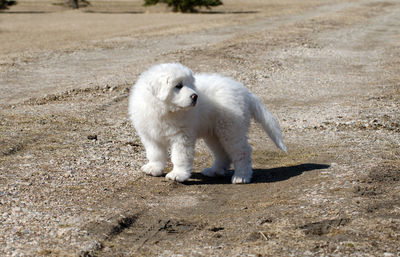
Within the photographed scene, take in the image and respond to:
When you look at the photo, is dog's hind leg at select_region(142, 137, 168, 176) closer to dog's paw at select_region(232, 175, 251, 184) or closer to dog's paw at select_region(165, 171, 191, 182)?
dog's paw at select_region(165, 171, 191, 182)

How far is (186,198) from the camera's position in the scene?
689cm

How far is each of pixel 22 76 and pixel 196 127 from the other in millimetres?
9225

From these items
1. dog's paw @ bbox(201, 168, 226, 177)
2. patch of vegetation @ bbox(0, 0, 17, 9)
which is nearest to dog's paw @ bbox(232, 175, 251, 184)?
dog's paw @ bbox(201, 168, 226, 177)

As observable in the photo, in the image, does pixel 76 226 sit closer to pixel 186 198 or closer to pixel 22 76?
pixel 186 198

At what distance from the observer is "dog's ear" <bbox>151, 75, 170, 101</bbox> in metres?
6.68

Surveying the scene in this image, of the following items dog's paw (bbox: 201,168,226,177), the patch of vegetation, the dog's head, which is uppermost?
the dog's head

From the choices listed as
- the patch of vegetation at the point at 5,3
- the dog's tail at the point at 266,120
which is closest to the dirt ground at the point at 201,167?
the dog's tail at the point at 266,120

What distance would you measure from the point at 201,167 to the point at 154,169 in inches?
42.5

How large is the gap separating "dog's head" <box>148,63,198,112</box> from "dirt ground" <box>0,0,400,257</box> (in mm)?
1022

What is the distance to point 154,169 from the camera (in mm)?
7461

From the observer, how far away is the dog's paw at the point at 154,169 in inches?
293

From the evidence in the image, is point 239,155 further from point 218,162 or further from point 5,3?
point 5,3

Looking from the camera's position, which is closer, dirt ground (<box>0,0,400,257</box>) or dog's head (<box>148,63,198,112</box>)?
dirt ground (<box>0,0,400,257</box>)

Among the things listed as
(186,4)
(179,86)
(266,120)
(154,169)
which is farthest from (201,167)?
(186,4)
